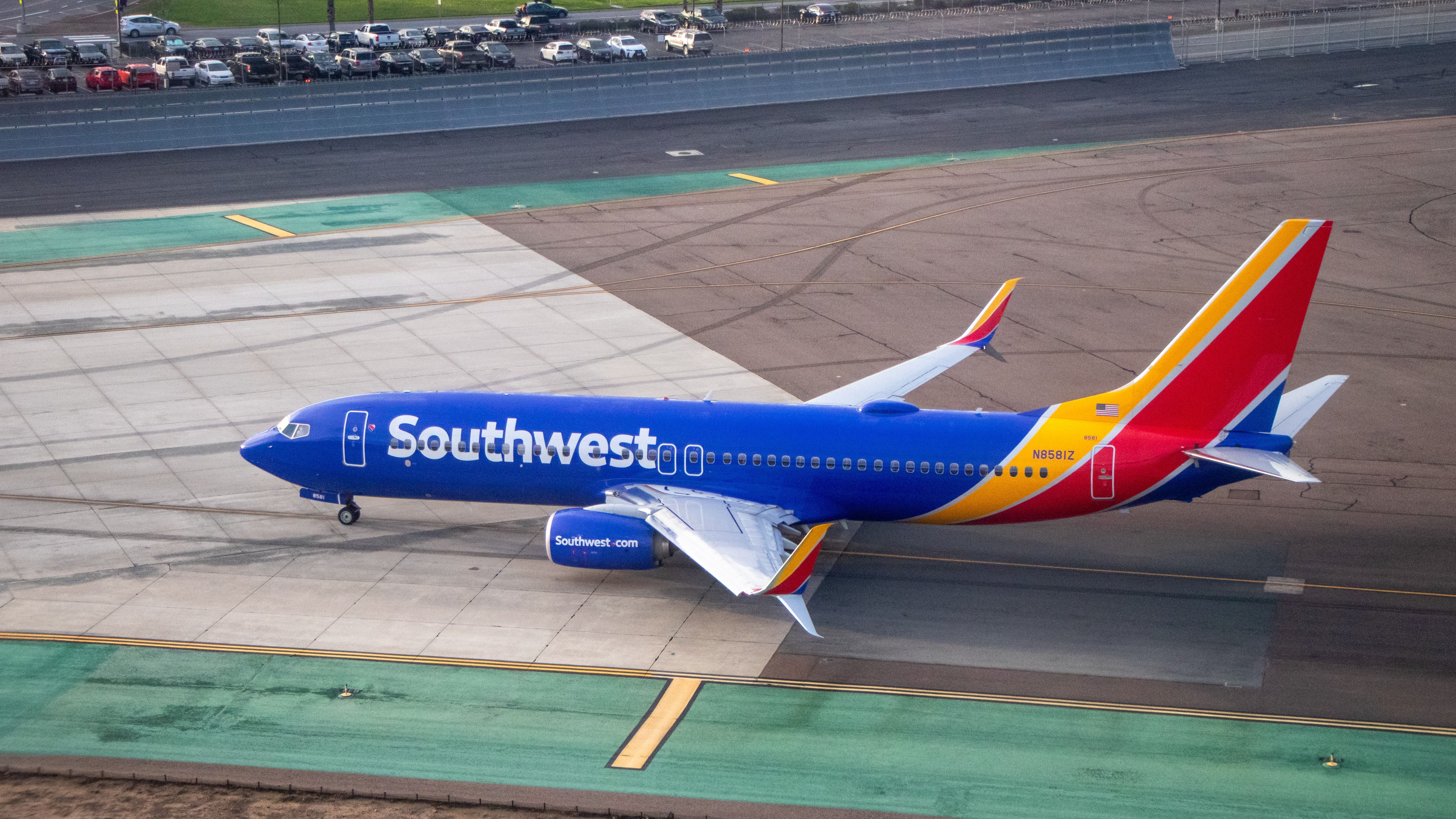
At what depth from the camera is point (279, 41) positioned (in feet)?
352

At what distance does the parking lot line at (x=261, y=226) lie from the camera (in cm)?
6844

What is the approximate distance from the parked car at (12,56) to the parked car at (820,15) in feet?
219

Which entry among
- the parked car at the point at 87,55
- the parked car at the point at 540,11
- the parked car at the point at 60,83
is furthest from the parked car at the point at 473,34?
the parked car at the point at 60,83

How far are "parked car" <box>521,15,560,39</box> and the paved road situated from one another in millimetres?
33938

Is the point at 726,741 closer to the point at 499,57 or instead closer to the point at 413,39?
the point at 499,57

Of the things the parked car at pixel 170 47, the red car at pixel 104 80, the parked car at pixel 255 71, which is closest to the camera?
the red car at pixel 104 80

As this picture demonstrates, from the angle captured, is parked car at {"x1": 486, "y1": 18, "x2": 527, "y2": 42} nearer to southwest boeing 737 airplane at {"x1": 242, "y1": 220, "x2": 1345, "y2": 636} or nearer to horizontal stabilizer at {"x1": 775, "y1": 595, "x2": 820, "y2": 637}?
southwest boeing 737 airplane at {"x1": 242, "y1": 220, "x2": 1345, "y2": 636}

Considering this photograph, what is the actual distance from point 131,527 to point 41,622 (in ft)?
18.3

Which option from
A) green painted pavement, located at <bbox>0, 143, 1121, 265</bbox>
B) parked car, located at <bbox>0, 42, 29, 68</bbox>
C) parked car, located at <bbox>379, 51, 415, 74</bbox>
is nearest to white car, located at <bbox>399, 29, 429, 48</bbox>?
parked car, located at <bbox>379, 51, 415, 74</bbox>

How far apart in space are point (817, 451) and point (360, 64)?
245 feet

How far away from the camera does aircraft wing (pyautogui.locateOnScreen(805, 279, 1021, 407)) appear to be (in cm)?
4253

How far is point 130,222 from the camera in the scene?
229 ft

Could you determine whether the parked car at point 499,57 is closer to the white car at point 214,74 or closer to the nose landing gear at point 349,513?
Result: the white car at point 214,74

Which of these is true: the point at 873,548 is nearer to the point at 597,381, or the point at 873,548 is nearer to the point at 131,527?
the point at 597,381
